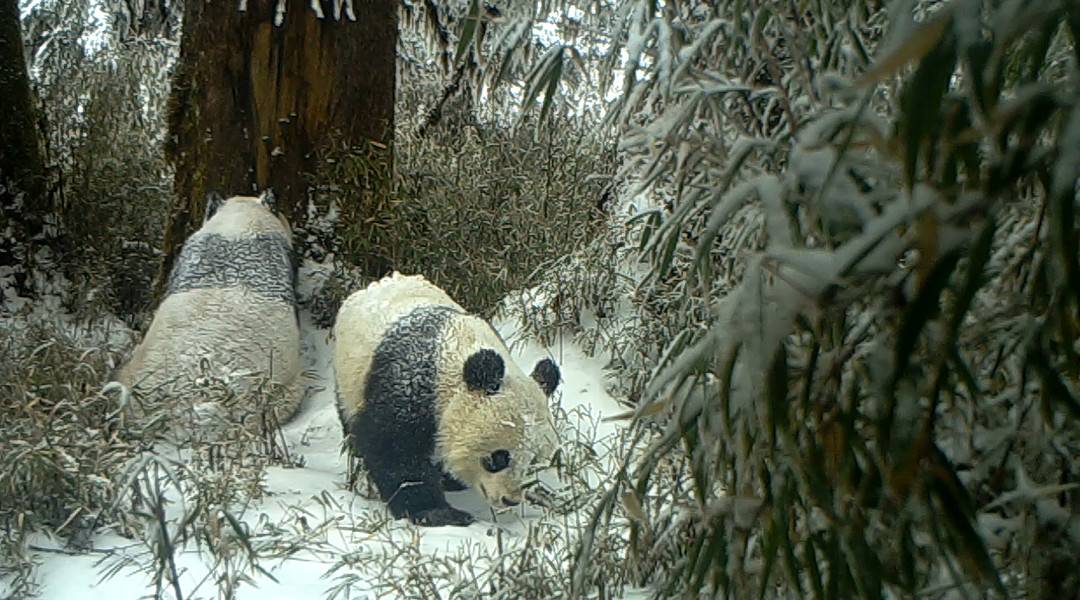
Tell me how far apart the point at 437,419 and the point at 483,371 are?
22 centimetres

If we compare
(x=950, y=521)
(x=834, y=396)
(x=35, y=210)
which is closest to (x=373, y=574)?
(x=834, y=396)

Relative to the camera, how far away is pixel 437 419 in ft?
12.5

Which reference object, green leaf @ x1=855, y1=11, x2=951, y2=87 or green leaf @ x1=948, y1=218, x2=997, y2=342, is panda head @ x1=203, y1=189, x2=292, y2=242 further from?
green leaf @ x1=855, y1=11, x2=951, y2=87

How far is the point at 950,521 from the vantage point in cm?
123

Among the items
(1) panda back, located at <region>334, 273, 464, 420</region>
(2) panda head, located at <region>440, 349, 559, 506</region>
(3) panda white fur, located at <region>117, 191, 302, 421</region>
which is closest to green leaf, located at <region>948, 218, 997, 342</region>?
(2) panda head, located at <region>440, 349, 559, 506</region>

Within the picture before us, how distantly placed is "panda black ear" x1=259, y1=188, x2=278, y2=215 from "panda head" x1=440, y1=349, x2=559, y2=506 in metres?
1.95

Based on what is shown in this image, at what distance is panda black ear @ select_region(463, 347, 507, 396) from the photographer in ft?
12.5

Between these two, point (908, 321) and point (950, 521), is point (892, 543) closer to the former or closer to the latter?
point (950, 521)

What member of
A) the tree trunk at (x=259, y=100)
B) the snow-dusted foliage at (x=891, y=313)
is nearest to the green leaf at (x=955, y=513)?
the snow-dusted foliage at (x=891, y=313)

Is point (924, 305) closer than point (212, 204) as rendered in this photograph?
Yes

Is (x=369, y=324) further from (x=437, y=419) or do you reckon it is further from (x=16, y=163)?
(x=16, y=163)

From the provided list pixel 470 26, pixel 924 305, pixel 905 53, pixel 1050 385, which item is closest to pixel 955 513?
pixel 1050 385

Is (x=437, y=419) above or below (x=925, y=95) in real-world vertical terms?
below

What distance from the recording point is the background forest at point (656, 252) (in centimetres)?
119
